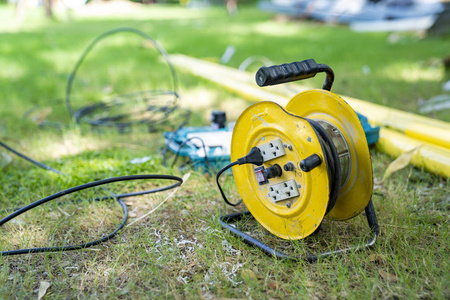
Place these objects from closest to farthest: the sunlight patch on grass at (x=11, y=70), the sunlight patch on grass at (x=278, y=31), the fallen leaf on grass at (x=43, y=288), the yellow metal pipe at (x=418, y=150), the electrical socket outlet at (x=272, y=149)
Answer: the fallen leaf on grass at (x=43, y=288) < the electrical socket outlet at (x=272, y=149) < the yellow metal pipe at (x=418, y=150) < the sunlight patch on grass at (x=11, y=70) < the sunlight patch on grass at (x=278, y=31)

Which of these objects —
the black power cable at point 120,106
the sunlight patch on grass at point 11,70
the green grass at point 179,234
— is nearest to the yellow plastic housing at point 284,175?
the green grass at point 179,234

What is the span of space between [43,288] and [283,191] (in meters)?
A: 0.92

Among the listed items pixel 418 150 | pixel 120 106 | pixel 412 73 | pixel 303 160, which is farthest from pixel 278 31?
pixel 303 160

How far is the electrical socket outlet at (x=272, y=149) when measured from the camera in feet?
4.75

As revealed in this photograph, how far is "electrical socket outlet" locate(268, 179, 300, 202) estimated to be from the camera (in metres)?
1.44

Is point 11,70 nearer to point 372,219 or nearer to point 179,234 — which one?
point 179,234

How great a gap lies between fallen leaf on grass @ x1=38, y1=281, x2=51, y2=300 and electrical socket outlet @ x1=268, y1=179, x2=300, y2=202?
2.87ft

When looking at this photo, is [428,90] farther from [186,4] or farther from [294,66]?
[186,4]

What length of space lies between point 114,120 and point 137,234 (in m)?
1.82

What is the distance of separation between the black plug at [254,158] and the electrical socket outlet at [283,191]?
11cm

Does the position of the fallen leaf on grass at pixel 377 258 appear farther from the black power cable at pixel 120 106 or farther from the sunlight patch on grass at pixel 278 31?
the sunlight patch on grass at pixel 278 31

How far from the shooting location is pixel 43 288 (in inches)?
54.3

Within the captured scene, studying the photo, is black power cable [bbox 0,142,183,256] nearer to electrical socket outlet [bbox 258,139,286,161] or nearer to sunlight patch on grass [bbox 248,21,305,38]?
electrical socket outlet [bbox 258,139,286,161]

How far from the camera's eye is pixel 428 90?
3.85m
